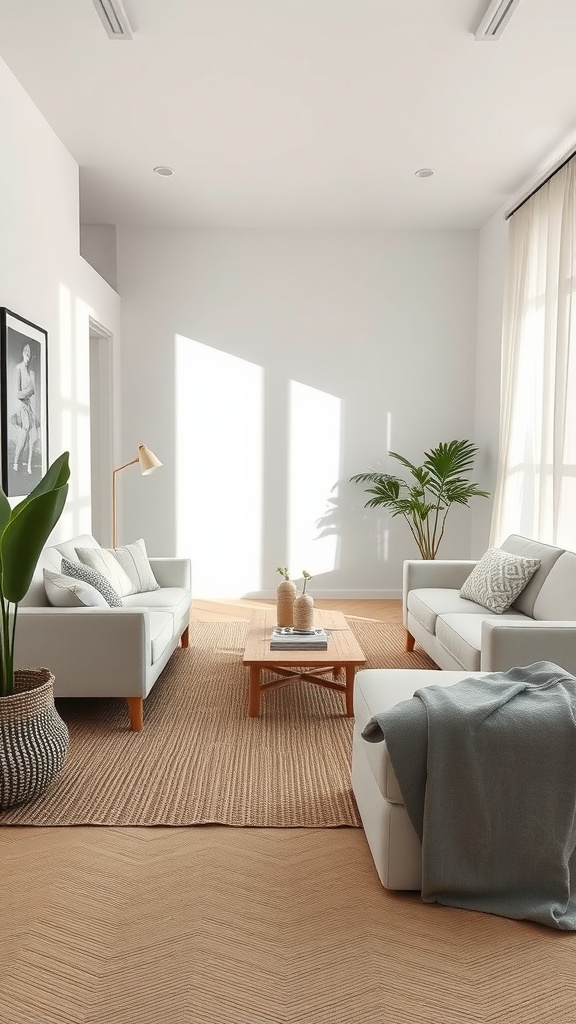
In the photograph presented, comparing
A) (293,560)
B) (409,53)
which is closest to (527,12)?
(409,53)

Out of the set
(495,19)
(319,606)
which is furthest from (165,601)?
(495,19)

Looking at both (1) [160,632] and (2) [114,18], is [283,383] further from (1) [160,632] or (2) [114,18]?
(2) [114,18]

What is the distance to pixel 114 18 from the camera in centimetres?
342

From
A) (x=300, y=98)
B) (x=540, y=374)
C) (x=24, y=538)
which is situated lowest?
(x=24, y=538)

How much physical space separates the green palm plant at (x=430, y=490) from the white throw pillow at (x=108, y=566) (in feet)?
8.91

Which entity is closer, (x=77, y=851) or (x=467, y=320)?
(x=77, y=851)

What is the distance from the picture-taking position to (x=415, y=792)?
2133 mm

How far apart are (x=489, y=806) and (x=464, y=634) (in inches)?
64.1

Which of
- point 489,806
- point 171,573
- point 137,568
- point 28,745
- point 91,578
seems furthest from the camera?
point 171,573

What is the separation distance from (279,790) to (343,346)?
4.78 metres

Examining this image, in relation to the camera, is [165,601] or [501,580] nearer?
[501,580]

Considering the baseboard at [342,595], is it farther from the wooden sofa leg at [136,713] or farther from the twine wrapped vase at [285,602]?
the wooden sofa leg at [136,713]

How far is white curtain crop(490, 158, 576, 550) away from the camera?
475 cm

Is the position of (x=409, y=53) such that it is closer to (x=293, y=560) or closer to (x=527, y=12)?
(x=527, y=12)
